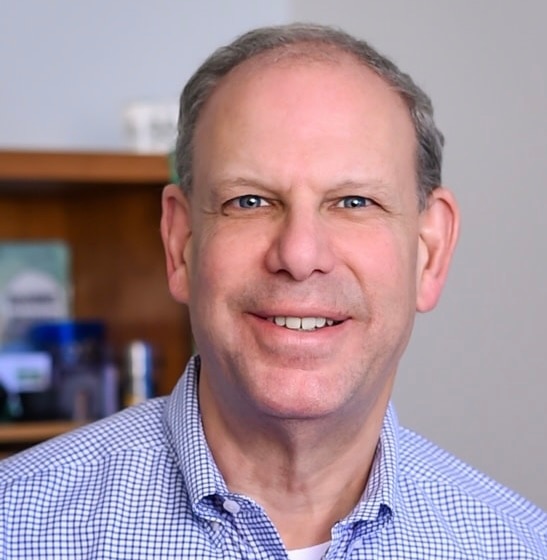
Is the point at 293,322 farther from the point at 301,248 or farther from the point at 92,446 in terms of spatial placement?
the point at 92,446

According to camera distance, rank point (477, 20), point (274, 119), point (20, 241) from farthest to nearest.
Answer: point (20, 241)
point (477, 20)
point (274, 119)

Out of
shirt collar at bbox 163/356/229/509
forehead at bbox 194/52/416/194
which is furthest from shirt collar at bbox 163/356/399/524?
forehead at bbox 194/52/416/194

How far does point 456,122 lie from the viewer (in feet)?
8.17

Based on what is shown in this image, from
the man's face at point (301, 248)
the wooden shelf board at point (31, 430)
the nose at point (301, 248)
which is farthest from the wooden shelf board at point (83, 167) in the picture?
A: the nose at point (301, 248)

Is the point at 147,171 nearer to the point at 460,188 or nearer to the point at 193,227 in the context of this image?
the point at 460,188

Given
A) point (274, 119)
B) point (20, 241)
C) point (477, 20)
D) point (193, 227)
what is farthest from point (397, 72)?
point (20, 241)

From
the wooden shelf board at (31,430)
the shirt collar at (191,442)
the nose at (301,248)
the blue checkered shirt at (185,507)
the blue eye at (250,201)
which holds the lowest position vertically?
the wooden shelf board at (31,430)

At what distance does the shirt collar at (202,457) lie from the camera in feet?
4.50

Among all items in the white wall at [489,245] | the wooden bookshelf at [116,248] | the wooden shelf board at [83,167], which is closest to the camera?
the white wall at [489,245]

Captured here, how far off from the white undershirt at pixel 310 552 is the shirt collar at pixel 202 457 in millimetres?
46

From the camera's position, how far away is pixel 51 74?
2.83 m

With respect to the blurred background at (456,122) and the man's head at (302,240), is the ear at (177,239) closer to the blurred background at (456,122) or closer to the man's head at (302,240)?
the man's head at (302,240)

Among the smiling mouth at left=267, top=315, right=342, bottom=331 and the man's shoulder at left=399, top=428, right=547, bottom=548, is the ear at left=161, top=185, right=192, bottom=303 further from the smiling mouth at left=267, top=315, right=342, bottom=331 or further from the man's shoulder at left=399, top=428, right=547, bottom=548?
the man's shoulder at left=399, top=428, right=547, bottom=548

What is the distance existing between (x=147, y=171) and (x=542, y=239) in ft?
2.63
